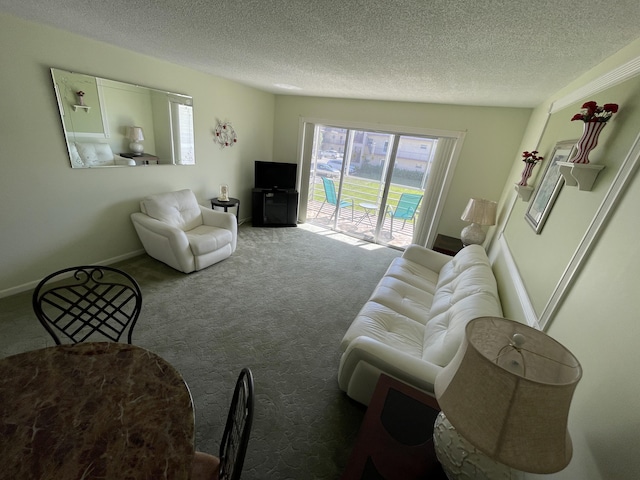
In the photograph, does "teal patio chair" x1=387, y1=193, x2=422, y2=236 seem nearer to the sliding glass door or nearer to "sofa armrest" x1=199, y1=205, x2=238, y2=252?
the sliding glass door

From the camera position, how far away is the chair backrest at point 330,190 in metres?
4.86

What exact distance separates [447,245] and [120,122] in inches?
167

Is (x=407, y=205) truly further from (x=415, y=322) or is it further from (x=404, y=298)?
(x=415, y=322)

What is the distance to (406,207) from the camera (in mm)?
4406

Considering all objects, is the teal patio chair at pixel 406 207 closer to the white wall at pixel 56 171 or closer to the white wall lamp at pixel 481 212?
the white wall lamp at pixel 481 212

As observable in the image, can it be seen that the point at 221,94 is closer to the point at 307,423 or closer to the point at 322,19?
the point at 322,19

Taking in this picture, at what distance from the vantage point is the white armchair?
9.57 feet

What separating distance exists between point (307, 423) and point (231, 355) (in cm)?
78

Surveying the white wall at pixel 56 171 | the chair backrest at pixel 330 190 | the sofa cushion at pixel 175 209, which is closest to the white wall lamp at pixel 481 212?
the chair backrest at pixel 330 190

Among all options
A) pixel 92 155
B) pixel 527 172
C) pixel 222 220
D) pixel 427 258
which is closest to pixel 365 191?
pixel 427 258

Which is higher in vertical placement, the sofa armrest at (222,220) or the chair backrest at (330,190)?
the chair backrest at (330,190)

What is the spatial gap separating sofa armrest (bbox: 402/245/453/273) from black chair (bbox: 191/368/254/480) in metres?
2.54

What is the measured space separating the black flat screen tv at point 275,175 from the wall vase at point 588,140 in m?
3.91

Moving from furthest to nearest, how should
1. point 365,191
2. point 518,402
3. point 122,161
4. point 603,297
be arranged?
point 365,191 → point 122,161 → point 603,297 → point 518,402
